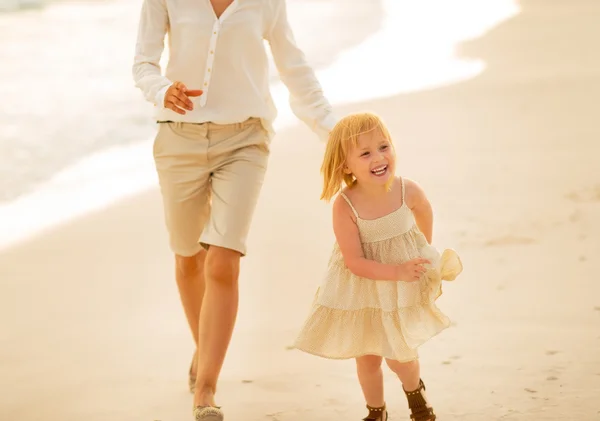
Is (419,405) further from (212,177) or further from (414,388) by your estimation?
(212,177)

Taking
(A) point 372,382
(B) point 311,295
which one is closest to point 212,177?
(A) point 372,382

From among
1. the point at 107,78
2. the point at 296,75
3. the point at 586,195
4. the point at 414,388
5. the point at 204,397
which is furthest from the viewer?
the point at 107,78

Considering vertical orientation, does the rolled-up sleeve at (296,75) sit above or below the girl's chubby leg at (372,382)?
above

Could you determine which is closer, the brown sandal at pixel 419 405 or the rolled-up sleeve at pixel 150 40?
the brown sandal at pixel 419 405

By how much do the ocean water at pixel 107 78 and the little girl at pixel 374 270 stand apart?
4.17 m

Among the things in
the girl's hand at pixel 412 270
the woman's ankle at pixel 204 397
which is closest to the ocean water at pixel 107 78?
the woman's ankle at pixel 204 397

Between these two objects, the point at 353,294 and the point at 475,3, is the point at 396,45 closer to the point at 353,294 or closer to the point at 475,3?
the point at 475,3

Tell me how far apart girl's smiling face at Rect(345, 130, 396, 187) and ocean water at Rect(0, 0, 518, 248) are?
429 cm

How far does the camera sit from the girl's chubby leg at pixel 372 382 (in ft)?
12.9

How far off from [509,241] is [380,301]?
2.98 metres

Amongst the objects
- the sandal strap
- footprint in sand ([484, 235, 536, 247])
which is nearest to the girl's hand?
the sandal strap

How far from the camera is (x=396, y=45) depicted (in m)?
16.6

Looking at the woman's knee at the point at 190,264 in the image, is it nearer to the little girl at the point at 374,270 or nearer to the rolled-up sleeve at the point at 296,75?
the rolled-up sleeve at the point at 296,75

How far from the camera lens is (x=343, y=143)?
384cm
